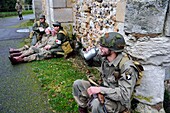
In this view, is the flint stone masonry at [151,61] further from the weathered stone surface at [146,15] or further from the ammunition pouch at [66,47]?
the ammunition pouch at [66,47]

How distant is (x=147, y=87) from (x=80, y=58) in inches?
125

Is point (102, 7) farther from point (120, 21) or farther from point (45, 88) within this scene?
point (45, 88)

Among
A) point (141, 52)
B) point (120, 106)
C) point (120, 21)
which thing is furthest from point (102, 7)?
point (120, 106)

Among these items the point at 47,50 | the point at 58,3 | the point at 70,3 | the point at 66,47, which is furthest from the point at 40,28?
the point at 66,47

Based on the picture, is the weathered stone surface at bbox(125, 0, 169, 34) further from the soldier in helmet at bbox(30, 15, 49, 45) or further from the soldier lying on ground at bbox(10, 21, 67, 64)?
the soldier in helmet at bbox(30, 15, 49, 45)

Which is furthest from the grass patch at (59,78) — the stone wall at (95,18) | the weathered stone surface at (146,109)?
the weathered stone surface at (146,109)

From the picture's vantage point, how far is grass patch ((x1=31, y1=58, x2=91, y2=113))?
10.7 ft

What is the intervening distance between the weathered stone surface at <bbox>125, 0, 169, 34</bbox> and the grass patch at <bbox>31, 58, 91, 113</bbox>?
1.61 m

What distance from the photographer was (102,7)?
3.75 m

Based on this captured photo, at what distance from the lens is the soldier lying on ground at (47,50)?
550 centimetres

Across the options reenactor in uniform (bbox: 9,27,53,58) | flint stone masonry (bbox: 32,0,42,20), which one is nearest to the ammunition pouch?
reenactor in uniform (bbox: 9,27,53,58)

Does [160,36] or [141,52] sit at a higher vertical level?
[160,36]

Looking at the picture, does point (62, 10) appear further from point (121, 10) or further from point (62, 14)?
point (121, 10)

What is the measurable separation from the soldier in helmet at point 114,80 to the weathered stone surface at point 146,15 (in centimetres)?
35
